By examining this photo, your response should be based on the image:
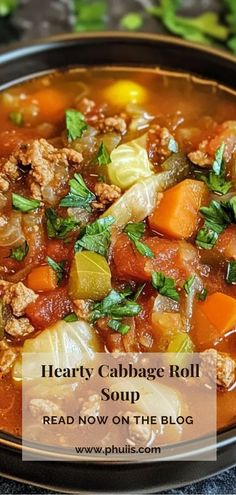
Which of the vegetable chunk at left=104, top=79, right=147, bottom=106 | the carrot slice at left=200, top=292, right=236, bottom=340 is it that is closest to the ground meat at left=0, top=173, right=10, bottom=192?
the vegetable chunk at left=104, top=79, right=147, bottom=106

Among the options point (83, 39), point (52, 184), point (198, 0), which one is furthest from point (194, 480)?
point (198, 0)

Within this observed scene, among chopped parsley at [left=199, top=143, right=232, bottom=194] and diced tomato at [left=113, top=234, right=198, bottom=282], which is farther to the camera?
chopped parsley at [left=199, top=143, right=232, bottom=194]

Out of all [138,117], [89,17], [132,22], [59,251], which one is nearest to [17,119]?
[138,117]

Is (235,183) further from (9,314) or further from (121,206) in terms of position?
(9,314)

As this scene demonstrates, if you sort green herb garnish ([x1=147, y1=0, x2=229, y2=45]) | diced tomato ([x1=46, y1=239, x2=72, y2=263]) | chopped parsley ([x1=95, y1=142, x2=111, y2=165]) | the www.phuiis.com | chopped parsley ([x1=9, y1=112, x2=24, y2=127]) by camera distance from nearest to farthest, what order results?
1. the www.phuiis.com
2. diced tomato ([x1=46, y1=239, x2=72, y2=263])
3. chopped parsley ([x1=95, y1=142, x2=111, y2=165])
4. chopped parsley ([x1=9, y1=112, x2=24, y2=127])
5. green herb garnish ([x1=147, y1=0, x2=229, y2=45])

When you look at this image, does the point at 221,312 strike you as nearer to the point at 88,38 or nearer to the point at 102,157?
the point at 102,157

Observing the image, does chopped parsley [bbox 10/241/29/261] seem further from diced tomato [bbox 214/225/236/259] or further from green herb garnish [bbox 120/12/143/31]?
green herb garnish [bbox 120/12/143/31]

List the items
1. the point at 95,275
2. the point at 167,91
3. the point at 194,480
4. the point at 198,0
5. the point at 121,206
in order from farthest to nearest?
the point at 198,0, the point at 167,91, the point at 121,206, the point at 95,275, the point at 194,480

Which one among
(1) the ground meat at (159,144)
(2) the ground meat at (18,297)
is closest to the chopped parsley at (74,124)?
(1) the ground meat at (159,144)
